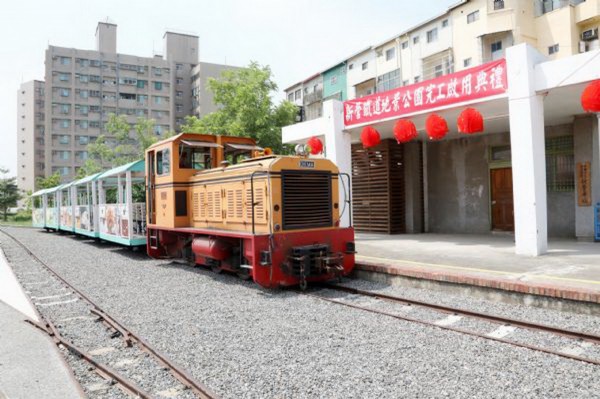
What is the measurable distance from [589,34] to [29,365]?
96.9ft

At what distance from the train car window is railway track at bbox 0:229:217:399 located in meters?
3.42

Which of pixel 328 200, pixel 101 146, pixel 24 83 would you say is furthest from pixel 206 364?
pixel 24 83

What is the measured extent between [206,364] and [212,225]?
4.77 meters

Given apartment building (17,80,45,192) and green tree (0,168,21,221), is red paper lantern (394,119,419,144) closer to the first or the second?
green tree (0,168,21,221)

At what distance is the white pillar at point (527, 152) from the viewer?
8.38 metres

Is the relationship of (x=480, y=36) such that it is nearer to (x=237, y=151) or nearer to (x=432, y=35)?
(x=432, y=35)

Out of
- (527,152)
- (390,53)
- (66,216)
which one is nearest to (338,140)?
(527,152)

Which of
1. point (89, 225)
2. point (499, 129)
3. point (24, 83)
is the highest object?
point (24, 83)

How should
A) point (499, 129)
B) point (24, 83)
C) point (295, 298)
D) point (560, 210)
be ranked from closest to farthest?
point (295, 298)
point (560, 210)
point (499, 129)
point (24, 83)

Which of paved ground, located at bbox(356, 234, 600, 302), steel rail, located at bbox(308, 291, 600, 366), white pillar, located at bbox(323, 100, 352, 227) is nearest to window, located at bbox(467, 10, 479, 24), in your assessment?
white pillar, located at bbox(323, 100, 352, 227)

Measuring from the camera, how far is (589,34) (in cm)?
2389

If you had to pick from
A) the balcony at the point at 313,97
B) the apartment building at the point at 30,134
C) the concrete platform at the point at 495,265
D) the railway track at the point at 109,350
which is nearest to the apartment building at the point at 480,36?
the balcony at the point at 313,97

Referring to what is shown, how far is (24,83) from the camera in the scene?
71.4 meters

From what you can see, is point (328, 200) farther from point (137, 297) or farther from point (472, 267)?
point (137, 297)
